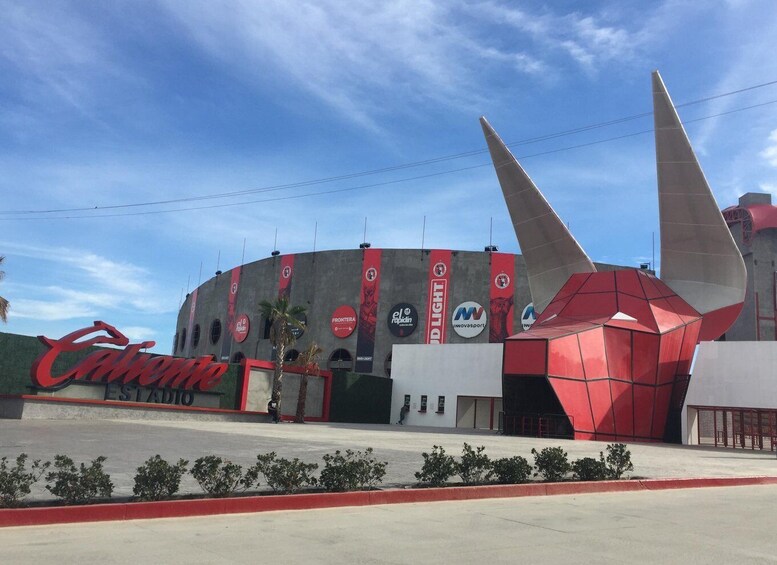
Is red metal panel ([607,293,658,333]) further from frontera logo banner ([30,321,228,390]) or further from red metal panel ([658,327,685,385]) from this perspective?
frontera logo banner ([30,321,228,390])

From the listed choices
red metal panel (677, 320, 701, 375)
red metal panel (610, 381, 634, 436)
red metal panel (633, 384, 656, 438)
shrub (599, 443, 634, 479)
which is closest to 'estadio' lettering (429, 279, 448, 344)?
red metal panel (677, 320, 701, 375)

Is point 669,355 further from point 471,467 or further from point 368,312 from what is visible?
point 368,312

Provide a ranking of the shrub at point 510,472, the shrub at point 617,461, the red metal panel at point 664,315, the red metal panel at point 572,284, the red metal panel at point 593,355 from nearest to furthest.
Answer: the shrub at point 510,472 < the shrub at point 617,461 < the red metal panel at point 593,355 < the red metal panel at point 664,315 < the red metal panel at point 572,284

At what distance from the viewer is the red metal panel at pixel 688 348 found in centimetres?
3522

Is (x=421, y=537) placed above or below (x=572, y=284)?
below

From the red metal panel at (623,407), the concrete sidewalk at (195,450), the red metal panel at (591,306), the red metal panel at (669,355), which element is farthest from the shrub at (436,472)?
the red metal panel at (669,355)

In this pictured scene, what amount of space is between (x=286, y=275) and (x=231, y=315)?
10288 mm

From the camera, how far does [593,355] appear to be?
3212 centimetres

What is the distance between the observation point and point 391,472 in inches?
531

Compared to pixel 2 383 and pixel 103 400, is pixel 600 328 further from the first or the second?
pixel 2 383

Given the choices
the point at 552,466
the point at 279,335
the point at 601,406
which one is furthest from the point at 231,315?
the point at 552,466

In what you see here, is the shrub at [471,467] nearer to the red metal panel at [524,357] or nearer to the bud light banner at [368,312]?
the red metal panel at [524,357]

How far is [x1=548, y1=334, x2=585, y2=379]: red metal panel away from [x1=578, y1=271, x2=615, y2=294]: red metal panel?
562 centimetres

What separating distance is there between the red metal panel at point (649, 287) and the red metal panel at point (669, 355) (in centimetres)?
224
